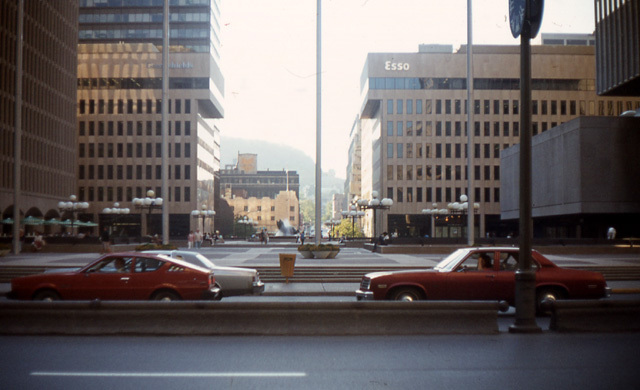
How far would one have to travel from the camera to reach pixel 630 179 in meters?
57.8

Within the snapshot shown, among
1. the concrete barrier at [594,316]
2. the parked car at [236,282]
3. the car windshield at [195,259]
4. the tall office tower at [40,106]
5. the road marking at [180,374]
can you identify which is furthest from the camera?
the tall office tower at [40,106]

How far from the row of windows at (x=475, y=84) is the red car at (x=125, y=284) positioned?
87248mm

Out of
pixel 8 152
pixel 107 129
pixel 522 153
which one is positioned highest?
pixel 107 129

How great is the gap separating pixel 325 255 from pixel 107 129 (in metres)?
72.5

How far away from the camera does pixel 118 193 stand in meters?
100

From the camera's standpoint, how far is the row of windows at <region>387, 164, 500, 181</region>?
99.6 metres

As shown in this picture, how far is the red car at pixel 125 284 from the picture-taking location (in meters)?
15.2

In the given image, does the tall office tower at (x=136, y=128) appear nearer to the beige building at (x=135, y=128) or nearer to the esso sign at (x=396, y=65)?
the beige building at (x=135, y=128)

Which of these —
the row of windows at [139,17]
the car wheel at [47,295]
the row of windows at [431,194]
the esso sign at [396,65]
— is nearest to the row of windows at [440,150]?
the row of windows at [431,194]

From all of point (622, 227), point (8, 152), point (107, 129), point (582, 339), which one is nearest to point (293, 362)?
point (582, 339)

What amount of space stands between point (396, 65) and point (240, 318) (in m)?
91.9

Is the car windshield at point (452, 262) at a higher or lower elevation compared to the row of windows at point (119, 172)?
lower

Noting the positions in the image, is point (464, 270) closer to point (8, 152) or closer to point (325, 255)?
point (325, 255)

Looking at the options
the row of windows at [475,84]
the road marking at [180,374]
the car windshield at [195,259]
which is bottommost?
the road marking at [180,374]
